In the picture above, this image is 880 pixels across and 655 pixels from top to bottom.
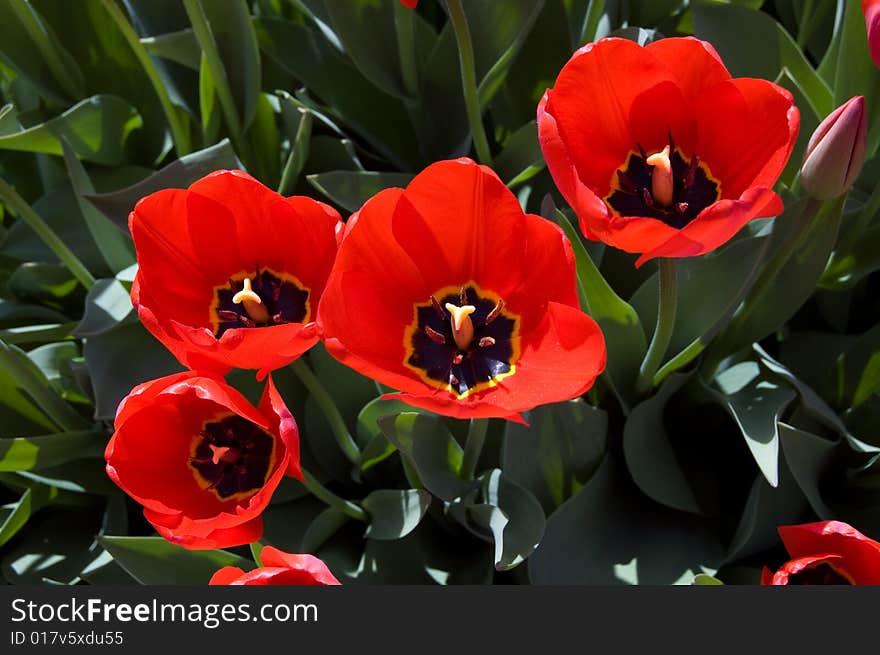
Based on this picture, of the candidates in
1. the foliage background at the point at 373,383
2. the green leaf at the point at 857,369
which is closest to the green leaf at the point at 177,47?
the foliage background at the point at 373,383

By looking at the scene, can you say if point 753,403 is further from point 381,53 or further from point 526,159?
point 381,53

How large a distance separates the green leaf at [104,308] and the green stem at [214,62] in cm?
23

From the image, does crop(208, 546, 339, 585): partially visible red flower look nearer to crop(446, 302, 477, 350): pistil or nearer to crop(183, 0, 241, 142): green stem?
crop(446, 302, 477, 350): pistil

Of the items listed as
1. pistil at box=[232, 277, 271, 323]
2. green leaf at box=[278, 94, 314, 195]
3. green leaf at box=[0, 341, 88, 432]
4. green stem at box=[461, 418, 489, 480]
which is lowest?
green stem at box=[461, 418, 489, 480]

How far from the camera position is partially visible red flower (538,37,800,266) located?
2.36 feet

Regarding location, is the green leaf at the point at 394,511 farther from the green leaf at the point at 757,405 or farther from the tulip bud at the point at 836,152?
the tulip bud at the point at 836,152

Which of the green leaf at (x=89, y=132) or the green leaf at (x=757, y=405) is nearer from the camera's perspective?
the green leaf at (x=757, y=405)

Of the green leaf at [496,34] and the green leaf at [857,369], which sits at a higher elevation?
the green leaf at [496,34]

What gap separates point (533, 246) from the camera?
2.62 ft

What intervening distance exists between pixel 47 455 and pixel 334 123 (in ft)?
1.74

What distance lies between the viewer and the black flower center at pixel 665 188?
0.86 metres

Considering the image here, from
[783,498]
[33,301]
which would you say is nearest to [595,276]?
[783,498]

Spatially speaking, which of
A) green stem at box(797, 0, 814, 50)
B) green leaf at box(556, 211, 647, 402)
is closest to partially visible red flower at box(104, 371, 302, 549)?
green leaf at box(556, 211, 647, 402)

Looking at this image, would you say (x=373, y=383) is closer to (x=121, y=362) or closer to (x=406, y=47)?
(x=121, y=362)
